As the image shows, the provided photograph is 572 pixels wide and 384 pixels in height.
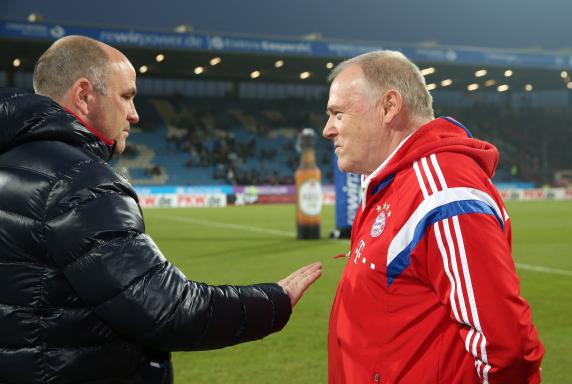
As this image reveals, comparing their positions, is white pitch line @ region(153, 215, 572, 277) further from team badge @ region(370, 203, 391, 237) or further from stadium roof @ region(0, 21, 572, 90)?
stadium roof @ region(0, 21, 572, 90)

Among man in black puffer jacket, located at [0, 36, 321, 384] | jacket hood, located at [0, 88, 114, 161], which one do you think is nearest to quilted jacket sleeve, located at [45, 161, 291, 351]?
man in black puffer jacket, located at [0, 36, 321, 384]

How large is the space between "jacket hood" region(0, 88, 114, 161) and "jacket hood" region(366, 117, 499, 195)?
37.9 inches

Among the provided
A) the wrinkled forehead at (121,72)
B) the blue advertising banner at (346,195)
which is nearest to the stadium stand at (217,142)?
the blue advertising banner at (346,195)

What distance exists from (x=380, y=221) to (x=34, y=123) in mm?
1092

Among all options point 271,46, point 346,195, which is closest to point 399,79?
point 346,195

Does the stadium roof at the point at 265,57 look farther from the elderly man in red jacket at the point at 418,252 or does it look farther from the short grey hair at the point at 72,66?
the elderly man in red jacket at the point at 418,252

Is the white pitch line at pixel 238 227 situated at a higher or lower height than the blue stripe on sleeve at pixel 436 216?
lower

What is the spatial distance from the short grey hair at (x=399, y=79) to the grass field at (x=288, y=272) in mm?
2860

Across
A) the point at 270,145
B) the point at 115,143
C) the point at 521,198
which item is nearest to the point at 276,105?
the point at 270,145

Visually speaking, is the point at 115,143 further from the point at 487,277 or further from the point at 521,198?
the point at 521,198

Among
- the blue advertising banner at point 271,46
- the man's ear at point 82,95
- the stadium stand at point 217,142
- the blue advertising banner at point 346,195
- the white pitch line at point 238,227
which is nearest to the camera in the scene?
the man's ear at point 82,95

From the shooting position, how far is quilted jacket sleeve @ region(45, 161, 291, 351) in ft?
6.19

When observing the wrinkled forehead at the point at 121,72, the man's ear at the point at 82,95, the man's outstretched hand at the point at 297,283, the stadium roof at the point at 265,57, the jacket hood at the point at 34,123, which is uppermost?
the stadium roof at the point at 265,57

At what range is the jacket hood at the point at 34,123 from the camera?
6.64 ft
